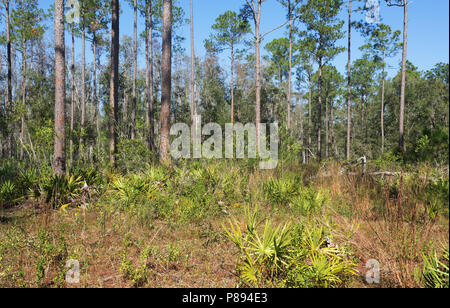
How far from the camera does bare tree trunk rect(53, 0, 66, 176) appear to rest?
7.52 m

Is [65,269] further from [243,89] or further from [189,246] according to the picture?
[243,89]

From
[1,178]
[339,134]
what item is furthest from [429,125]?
[339,134]

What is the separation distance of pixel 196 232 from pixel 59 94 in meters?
6.38

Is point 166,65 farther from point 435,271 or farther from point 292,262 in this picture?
point 435,271

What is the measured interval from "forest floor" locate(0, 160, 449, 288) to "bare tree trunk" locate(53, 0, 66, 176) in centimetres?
132

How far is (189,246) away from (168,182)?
2.71m

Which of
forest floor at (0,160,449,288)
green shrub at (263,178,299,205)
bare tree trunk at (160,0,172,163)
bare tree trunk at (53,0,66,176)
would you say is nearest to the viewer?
forest floor at (0,160,449,288)

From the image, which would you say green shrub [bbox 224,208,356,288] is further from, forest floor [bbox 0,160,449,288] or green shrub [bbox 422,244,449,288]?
green shrub [bbox 422,244,449,288]

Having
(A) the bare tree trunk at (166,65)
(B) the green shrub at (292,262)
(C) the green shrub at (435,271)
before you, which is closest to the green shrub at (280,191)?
(B) the green shrub at (292,262)

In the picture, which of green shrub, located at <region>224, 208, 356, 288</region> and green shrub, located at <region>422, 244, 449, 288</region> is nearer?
green shrub, located at <region>422, 244, 449, 288</region>

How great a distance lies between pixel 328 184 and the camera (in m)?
6.76

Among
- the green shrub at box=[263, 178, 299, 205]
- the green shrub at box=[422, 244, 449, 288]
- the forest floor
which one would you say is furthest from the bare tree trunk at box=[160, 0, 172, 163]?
the green shrub at box=[422, 244, 449, 288]

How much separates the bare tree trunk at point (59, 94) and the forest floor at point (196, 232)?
132 cm

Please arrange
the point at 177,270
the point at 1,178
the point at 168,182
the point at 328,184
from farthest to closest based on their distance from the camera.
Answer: the point at 1,178 < the point at 328,184 < the point at 168,182 < the point at 177,270
